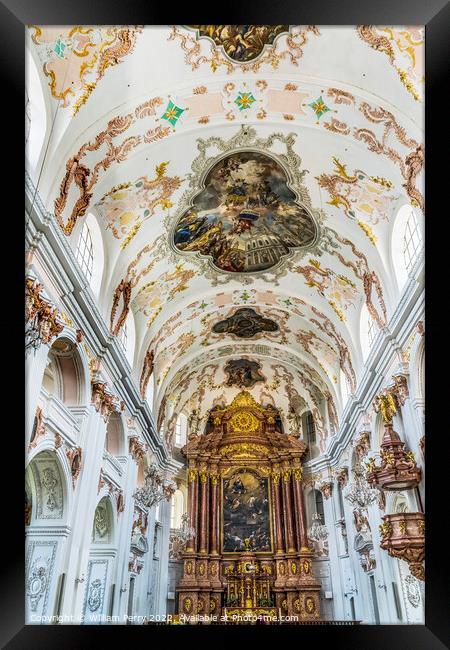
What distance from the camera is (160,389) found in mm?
24375

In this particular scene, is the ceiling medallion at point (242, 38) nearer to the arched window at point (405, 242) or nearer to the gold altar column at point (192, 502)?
the arched window at point (405, 242)

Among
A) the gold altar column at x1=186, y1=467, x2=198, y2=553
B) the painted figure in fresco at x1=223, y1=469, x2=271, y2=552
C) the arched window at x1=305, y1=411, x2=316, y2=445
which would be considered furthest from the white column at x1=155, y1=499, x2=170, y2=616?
the arched window at x1=305, y1=411, x2=316, y2=445

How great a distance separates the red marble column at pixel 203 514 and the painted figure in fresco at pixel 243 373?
16.9 feet

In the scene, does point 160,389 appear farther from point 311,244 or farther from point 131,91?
point 131,91

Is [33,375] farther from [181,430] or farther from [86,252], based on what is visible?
[181,430]

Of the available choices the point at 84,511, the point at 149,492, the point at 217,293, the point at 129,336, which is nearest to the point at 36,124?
the point at 129,336

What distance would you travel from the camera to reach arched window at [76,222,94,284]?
14.4m

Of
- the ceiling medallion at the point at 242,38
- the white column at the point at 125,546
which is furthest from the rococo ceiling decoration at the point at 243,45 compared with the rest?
the white column at the point at 125,546

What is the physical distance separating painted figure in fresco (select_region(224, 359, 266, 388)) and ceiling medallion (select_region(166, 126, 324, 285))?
8767 millimetres

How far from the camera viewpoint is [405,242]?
14.9 meters

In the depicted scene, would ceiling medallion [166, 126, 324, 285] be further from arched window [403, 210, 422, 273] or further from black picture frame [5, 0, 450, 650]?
black picture frame [5, 0, 450, 650]

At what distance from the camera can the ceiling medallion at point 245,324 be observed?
23.8 m
